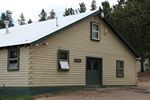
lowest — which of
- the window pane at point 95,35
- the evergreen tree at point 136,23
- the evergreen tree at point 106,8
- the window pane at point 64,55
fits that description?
the window pane at point 64,55

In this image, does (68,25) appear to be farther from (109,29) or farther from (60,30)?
(109,29)

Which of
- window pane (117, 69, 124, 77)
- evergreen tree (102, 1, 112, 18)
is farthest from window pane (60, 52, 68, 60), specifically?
evergreen tree (102, 1, 112, 18)

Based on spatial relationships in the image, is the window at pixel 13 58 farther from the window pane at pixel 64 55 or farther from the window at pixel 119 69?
the window at pixel 119 69

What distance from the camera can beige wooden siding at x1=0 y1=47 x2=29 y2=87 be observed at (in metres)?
24.4

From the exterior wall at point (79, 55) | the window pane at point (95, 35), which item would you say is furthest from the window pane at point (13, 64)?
the window pane at point (95, 35)

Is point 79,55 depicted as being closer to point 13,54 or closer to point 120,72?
point 13,54

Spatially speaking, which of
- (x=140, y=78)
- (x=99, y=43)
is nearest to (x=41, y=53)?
(x=99, y=43)

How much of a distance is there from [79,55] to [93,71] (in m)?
2.23

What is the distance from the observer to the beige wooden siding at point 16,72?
24375 millimetres

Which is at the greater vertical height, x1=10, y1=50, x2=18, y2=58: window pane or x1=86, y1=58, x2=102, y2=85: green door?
x1=10, y1=50, x2=18, y2=58: window pane

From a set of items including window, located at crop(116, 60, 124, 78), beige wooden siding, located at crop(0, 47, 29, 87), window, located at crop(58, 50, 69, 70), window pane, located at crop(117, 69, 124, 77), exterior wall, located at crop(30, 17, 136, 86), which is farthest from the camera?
window pane, located at crop(117, 69, 124, 77)

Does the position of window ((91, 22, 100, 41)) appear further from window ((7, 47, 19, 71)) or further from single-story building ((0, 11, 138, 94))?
window ((7, 47, 19, 71))

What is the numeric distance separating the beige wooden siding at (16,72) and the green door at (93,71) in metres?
5.58

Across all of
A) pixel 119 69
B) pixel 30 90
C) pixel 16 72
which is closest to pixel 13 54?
pixel 16 72
